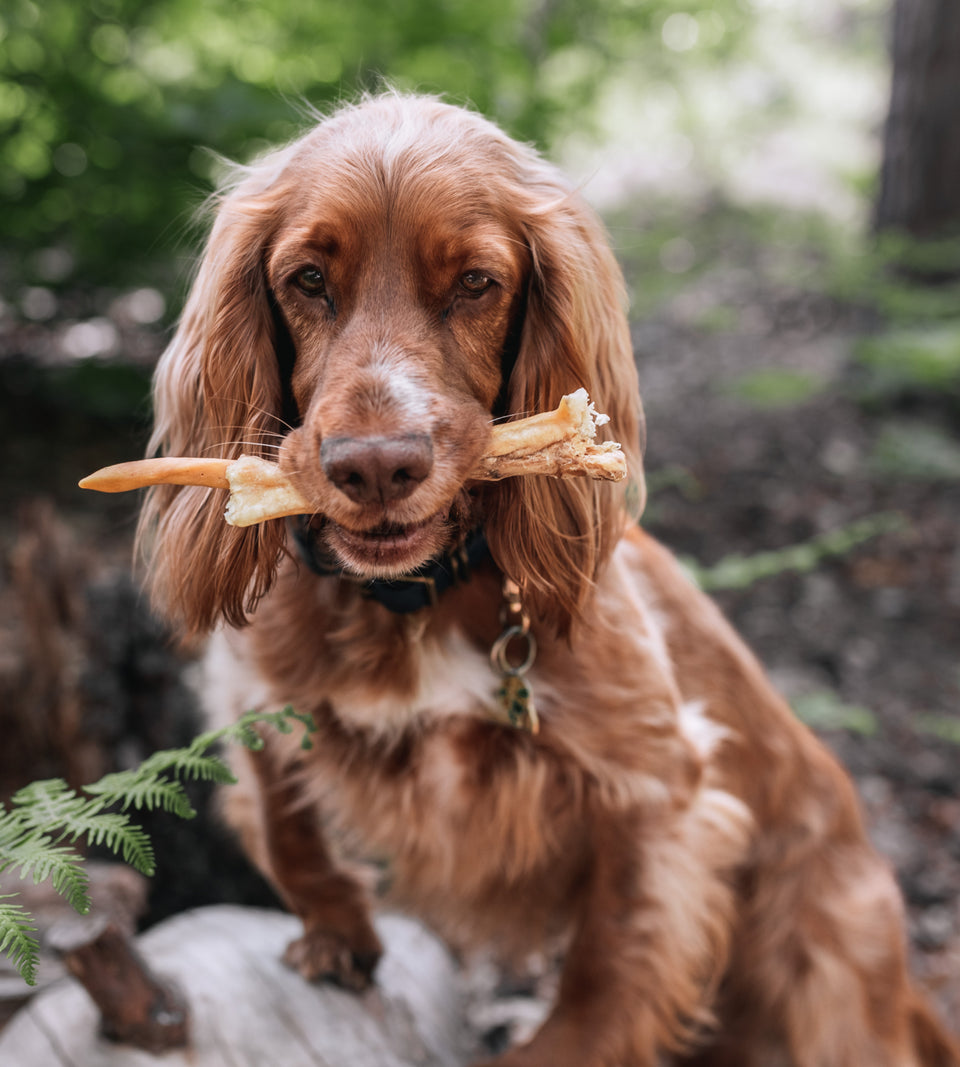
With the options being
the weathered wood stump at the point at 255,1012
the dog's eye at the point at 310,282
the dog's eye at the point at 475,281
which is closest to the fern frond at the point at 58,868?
the weathered wood stump at the point at 255,1012

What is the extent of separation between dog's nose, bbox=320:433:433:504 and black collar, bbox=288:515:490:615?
41cm

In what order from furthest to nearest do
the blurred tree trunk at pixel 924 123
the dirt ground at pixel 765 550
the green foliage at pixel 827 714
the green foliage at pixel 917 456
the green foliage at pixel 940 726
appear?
1. the blurred tree trunk at pixel 924 123
2. the green foliage at pixel 917 456
3. the green foliage at pixel 940 726
4. the dirt ground at pixel 765 550
5. the green foliage at pixel 827 714

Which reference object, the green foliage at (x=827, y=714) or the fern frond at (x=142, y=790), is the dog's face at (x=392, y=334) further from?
the green foliage at (x=827, y=714)

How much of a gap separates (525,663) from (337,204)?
39.2 inches

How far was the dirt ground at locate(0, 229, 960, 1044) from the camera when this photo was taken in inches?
128

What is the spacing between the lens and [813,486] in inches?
210

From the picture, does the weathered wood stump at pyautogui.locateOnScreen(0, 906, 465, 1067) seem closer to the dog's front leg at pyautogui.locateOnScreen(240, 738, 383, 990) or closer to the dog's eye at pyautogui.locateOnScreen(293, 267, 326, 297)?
the dog's front leg at pyautogui.locateOnScreen(240, 738, 383, 990)

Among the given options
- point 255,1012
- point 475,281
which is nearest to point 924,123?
point 475,281

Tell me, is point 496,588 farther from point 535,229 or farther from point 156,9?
point 156,9

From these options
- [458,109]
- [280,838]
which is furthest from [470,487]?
[280,838]

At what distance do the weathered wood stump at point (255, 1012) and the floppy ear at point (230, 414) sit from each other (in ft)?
2.81

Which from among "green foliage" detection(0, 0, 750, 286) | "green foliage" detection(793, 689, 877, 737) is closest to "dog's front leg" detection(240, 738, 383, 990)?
"green foliage" detection(793, 689, 877, 737)

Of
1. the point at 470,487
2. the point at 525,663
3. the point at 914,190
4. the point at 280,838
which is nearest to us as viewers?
the point at 470,487

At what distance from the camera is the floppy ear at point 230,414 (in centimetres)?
190
